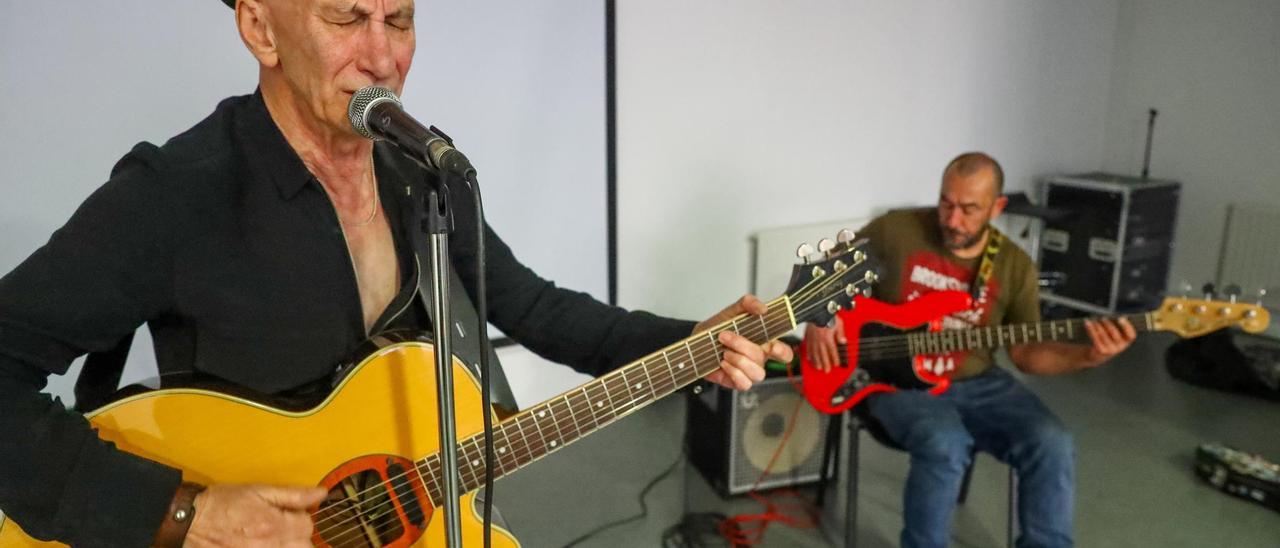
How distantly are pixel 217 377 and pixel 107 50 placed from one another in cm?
142

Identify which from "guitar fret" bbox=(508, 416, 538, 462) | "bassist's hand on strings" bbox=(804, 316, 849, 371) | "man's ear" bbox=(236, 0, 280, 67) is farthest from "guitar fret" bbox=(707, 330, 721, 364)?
"bassist's hand on strings" bbox=(804, 316, 849, 371)

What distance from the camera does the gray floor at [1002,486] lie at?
9.13 feet

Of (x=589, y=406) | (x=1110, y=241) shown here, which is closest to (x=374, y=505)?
(x=589, y=406)

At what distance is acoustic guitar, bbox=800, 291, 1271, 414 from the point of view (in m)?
2.52

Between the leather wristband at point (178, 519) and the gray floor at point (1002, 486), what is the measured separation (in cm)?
154

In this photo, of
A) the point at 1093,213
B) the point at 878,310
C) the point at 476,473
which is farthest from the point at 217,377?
the point at 1093,213

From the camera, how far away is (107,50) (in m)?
2.29

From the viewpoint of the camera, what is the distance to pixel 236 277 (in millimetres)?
1298

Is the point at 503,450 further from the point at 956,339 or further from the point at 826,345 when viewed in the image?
the point at 956,339

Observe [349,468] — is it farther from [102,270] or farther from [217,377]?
[102,270]

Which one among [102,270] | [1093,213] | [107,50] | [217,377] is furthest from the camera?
[1093,213]

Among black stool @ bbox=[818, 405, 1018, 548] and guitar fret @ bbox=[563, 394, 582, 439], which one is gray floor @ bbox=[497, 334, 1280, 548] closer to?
black stool @ bbox=[818, 405, 1018, 548]

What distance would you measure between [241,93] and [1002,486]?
279cm

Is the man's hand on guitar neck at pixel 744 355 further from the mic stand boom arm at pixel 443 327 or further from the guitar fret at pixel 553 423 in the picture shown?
the mic stand boom arm at pixel 443 327
